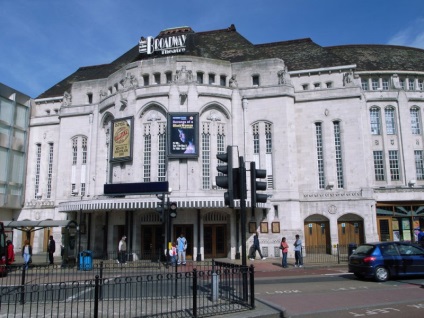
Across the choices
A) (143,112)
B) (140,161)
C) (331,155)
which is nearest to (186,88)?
(143,112)

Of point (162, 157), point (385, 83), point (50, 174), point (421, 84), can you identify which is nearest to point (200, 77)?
point (162, 157)

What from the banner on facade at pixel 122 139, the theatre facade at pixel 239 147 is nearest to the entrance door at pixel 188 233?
the theatre facade at pixel 239 147

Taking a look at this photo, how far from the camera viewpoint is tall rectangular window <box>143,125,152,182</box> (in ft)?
99.6

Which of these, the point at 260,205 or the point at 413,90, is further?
the point at 413,90

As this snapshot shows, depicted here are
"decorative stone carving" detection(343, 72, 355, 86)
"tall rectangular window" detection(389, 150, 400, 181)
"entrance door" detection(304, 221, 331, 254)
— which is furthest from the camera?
"tall rectangular window" detection(389, 150, 400, 181)

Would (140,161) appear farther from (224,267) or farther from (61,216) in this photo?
(224,267)

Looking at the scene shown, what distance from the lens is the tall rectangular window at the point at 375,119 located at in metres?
34.8

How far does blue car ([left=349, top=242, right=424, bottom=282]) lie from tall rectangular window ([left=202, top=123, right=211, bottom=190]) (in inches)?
608

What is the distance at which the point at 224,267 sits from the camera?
34.6 feet

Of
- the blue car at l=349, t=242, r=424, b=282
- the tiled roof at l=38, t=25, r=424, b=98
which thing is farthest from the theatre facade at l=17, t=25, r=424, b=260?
the blue car at l=349, t=242, r=424, b=282

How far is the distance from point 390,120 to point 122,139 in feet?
79.0

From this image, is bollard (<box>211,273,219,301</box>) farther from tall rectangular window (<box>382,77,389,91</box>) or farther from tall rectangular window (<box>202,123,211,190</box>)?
tall rectangular window (<box>382,77,389,91</box>)

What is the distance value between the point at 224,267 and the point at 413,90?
31899 mm

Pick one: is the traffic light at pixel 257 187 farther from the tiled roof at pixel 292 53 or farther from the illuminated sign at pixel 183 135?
the tiled roof at pixel 292 53
